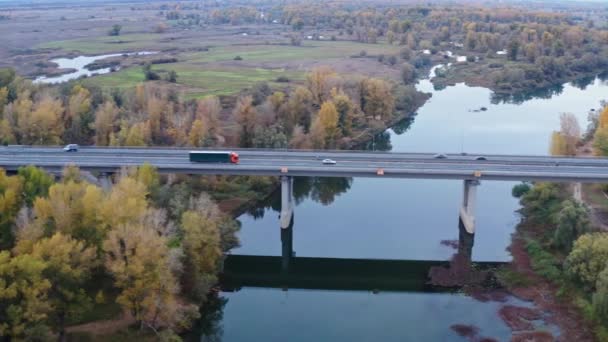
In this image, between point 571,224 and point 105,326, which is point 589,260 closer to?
point 571,224


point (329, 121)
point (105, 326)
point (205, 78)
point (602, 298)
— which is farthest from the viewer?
point (205, 78)

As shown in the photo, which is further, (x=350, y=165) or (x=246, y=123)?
(x=246, y=123)

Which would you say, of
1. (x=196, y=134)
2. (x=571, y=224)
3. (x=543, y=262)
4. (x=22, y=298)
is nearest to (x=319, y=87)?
(x=196, y=134)

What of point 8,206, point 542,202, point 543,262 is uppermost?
point 8,206

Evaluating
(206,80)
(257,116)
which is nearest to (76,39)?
(206,80)

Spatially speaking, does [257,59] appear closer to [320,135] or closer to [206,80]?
[206,80]

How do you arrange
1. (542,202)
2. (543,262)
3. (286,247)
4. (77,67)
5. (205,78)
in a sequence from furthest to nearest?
1. (77,67)
2. (205,78)
3. (542,202)
4. (286,247)
5. (543,262)

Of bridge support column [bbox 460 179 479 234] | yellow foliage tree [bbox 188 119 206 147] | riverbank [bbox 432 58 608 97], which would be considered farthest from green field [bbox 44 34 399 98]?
bridge support column [bbox 460 179 479 234]
